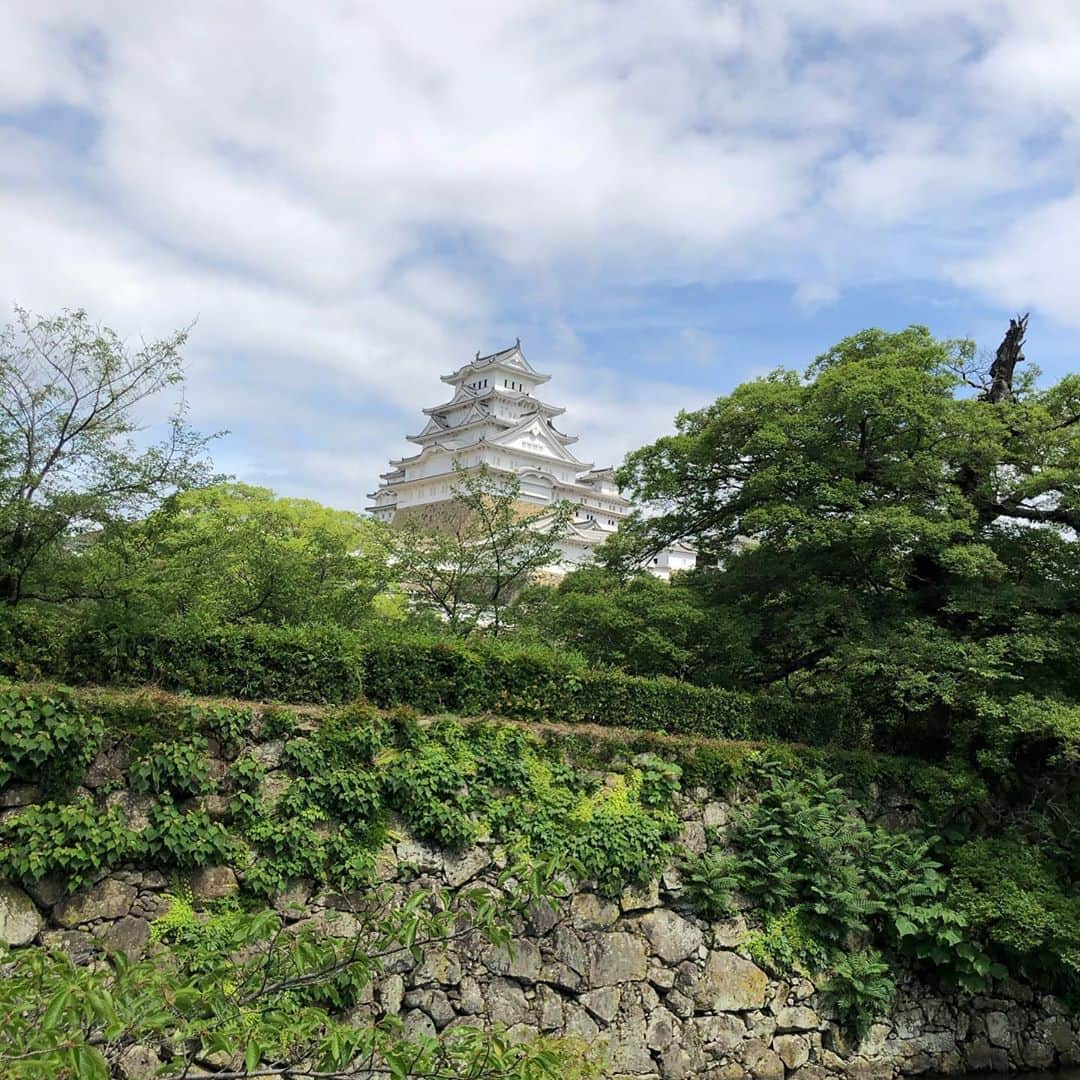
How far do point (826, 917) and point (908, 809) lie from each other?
1.88 metres

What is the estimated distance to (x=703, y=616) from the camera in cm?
1070

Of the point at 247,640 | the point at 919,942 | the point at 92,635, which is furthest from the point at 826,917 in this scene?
the point at 92,635

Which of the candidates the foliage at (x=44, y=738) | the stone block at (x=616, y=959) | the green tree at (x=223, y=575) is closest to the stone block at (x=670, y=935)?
the stone block at (x=616, y=959)

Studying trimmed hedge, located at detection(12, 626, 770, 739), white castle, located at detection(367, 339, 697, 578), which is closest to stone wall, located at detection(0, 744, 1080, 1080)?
trimmed hedge, located at detection(12, 626, 770, 739)

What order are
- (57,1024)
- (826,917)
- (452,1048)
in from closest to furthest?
(57,1024)
(452,1048)
(826,917)

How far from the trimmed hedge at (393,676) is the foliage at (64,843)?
1251 millimetres

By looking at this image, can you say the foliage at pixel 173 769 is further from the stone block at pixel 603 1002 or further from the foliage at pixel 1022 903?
the foliage at pixel 1022 903

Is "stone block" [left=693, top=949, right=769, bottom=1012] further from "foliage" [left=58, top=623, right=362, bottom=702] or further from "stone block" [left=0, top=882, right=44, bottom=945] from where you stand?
"stone block" [left=0, top=882, right=44, bottom=945]

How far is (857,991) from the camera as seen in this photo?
842 cm

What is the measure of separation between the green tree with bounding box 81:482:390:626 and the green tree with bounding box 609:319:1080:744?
4617mm

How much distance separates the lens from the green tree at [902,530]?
32.0 ft

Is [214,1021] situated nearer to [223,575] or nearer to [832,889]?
[832,889]

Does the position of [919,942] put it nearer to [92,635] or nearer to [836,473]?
[836,473]

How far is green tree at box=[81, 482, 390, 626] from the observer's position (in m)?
7.95
